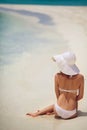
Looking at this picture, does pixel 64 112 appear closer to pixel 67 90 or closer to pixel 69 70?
pixel 67 90

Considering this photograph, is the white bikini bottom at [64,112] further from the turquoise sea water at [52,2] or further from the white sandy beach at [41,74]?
the turquoise sea water at [52,2]

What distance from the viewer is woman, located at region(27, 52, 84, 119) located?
1578 millimetres

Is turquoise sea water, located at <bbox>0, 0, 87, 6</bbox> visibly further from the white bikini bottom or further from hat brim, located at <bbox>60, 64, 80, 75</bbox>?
the white bikini bottom

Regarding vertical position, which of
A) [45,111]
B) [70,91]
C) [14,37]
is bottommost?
[45,111]

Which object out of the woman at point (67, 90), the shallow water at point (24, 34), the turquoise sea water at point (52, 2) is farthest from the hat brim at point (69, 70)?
→ the turquoise sea water at point (52, 2)

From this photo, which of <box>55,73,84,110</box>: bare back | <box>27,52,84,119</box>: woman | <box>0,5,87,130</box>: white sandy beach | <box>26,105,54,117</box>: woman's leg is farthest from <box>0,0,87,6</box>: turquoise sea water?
<box>26,105,54,117</box>: woman's leg

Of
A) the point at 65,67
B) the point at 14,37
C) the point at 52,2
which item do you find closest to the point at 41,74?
the point at 65,67

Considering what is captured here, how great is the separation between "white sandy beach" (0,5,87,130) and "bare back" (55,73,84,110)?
0.11 ft

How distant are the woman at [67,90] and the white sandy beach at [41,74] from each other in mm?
27

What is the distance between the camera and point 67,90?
159cm

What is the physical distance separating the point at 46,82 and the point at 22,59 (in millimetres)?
184

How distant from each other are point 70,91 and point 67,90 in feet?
0.05

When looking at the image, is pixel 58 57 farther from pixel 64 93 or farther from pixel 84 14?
pixel 84 14

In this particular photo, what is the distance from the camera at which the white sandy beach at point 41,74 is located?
1579mm
